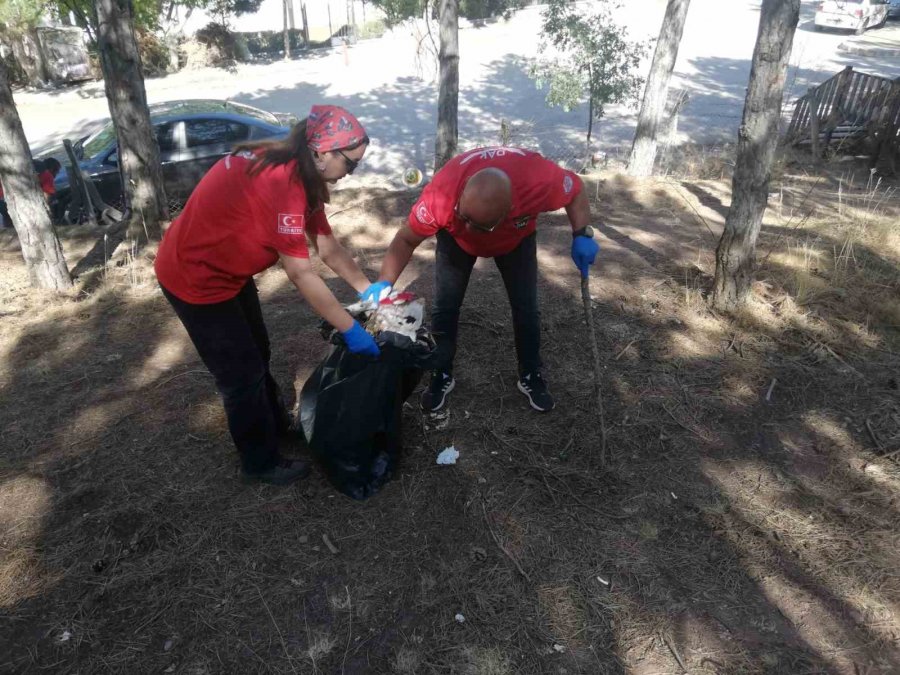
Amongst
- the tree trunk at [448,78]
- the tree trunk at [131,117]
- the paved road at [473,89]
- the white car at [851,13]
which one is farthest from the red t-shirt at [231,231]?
the white car at [851,13]

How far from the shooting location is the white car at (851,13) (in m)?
21.8

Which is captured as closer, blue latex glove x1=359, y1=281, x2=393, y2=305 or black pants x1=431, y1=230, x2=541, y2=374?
blue latex glove x1=359, y1=281, x2=393, y2=305

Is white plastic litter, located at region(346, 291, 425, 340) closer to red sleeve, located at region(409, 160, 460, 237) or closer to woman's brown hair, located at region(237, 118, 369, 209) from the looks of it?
red sleeve, located at region(409, 160, 460, 237)

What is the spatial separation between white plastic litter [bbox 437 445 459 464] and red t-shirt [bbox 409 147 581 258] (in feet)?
3.33

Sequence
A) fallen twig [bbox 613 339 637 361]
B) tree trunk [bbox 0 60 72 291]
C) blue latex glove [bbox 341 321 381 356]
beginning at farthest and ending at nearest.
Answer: tree trunk [bbox 0 60 72 291], fallen twig [bbox 613 339 637 361], blue latex glove [bbox 341 321 381 356]

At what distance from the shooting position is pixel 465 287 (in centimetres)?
303

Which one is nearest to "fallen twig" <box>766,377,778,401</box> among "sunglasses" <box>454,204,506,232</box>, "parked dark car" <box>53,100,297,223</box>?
"sunglasses" <box>454,204,506,232</box>

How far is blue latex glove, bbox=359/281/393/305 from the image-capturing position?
8.82 feet

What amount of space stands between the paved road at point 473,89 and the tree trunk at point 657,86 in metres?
3.46

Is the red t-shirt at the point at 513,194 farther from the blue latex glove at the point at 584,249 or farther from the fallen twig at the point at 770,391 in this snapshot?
the fallen twig at the point at 770,391

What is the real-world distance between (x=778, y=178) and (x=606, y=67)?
10.9 feet

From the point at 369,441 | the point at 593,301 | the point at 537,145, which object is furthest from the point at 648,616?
the point at 537,145

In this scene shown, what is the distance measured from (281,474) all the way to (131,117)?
4.33m

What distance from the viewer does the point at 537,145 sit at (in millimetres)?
12758
